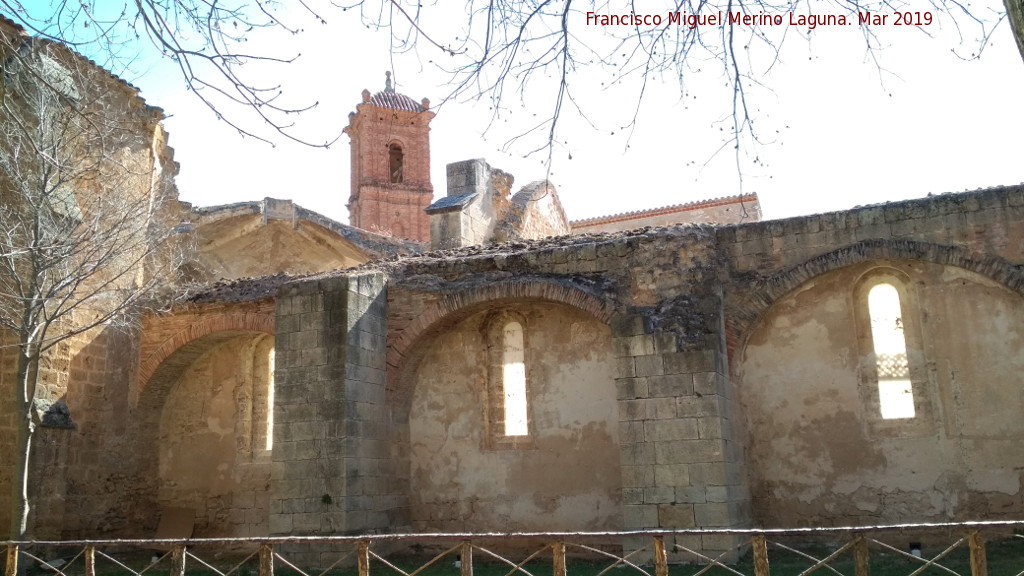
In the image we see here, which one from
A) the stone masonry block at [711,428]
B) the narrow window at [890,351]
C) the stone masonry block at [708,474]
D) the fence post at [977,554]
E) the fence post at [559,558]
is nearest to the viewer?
the fence post at [977,554]

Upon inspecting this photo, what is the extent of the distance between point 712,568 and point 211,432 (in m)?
8.03

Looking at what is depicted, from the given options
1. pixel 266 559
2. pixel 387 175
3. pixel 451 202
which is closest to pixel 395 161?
pixel 387 175

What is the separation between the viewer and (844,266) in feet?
34.6

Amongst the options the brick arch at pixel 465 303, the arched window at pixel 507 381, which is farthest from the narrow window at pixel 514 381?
the brick arch at pixel 465 303

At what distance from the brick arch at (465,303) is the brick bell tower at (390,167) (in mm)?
19883

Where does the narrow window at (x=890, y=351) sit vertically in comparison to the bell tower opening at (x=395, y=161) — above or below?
below

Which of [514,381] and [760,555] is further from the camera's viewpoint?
[514,381]

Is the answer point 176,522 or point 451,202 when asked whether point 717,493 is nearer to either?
point 176,522

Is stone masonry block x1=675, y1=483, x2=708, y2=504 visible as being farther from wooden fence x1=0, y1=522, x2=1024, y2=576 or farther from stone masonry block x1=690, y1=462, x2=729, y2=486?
wooden fence x1=0, y1=522, x2=1024, y2=576

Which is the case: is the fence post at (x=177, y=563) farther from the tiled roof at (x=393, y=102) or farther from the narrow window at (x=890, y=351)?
the tiled roof at (x=393, y=102)

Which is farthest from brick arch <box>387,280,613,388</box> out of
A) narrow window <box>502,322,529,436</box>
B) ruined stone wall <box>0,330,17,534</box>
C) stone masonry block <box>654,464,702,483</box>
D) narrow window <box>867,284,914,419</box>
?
ruined stone wall <box>0,330,17,534</box>

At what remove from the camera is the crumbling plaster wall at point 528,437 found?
1147 centimetres

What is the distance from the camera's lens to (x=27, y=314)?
35.4 feet

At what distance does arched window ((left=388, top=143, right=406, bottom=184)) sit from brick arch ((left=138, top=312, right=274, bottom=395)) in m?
20.1
